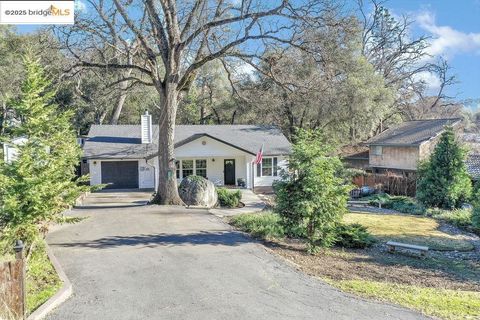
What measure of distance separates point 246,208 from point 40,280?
41.8 feet

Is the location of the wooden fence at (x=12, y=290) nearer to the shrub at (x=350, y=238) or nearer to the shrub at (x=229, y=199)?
the shrub at (x=350, y=238)

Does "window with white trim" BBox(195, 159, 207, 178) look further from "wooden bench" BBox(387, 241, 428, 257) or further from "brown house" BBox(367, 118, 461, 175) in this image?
"wooden bench" BBox(387, 241, 428, 257)

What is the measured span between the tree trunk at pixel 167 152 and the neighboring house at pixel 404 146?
2039 cm

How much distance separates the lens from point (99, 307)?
7.20m

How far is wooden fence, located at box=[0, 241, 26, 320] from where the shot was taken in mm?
6352

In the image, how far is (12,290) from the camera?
21.2ft

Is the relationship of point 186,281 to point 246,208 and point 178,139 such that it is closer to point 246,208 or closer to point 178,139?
point 246,208

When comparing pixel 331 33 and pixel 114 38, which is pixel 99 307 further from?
pixel 114 38

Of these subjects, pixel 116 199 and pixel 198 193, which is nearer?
pixel 198 193

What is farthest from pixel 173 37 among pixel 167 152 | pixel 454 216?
pixel 454 216

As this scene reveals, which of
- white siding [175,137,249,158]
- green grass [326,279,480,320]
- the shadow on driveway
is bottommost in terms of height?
green grass [326,279,480,320]

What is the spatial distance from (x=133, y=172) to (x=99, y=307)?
860 inches

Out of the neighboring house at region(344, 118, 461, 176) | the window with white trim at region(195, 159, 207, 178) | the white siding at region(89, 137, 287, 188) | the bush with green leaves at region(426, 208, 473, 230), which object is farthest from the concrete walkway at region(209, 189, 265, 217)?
the neighboring house at region(344, 118, 461, 176)

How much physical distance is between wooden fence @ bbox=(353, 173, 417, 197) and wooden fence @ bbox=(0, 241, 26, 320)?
89.9ft
